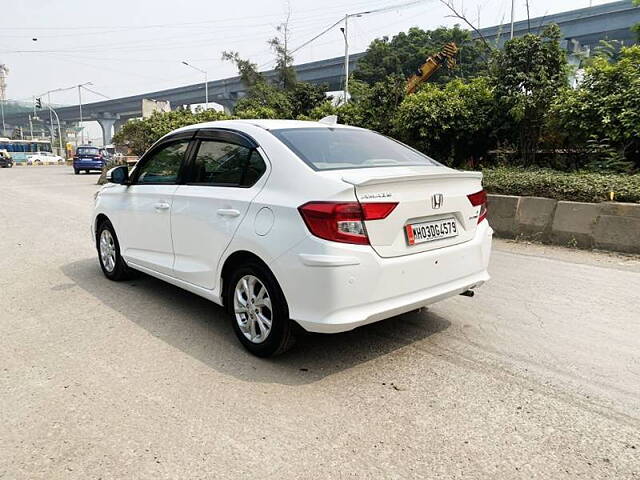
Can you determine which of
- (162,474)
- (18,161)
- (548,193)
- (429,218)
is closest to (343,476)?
(162,474)

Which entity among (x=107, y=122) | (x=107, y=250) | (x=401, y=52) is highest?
(x=401, y=52)

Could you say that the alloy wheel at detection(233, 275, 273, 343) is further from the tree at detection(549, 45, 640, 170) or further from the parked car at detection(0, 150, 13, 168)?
Result: the parked car at detection(0, 150, 13, 168)

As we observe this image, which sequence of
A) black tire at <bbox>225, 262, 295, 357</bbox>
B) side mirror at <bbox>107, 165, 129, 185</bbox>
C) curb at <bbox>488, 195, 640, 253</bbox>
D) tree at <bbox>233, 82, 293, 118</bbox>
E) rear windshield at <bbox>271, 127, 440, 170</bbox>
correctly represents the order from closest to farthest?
black tire at <bbox>225, 262, 295, 357</bbox>
rear windshield at <bbox>271, 127, 440, 170</bbox>
side mirror at <bbox>107, 165, 129, 185</bbox>
curb at <bbox>488, 195, 640, 253</bbox>
tree at <bbox>233, 82, 293, 118</bbox>

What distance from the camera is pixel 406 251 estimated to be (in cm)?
321

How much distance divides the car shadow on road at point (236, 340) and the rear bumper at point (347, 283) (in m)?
0.46

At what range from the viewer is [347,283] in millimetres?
2961

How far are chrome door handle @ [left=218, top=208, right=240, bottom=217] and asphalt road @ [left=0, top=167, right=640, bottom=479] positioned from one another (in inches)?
38.7

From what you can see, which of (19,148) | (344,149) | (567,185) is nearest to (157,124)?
(567,185)

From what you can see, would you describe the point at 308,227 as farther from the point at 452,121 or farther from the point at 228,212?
the point at 452,121

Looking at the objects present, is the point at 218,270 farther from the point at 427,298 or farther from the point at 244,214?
the point at 427,298

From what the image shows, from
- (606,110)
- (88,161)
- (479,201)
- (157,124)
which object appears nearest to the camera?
(479,201)

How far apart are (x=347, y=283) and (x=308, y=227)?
1.33 feet

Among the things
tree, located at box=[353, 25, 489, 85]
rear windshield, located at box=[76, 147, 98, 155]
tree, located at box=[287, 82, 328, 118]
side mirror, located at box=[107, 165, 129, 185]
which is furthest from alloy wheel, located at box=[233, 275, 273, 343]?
tree, located at box=[353, 25, 489, 85]

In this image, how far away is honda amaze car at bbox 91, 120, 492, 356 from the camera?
9.82 ft
